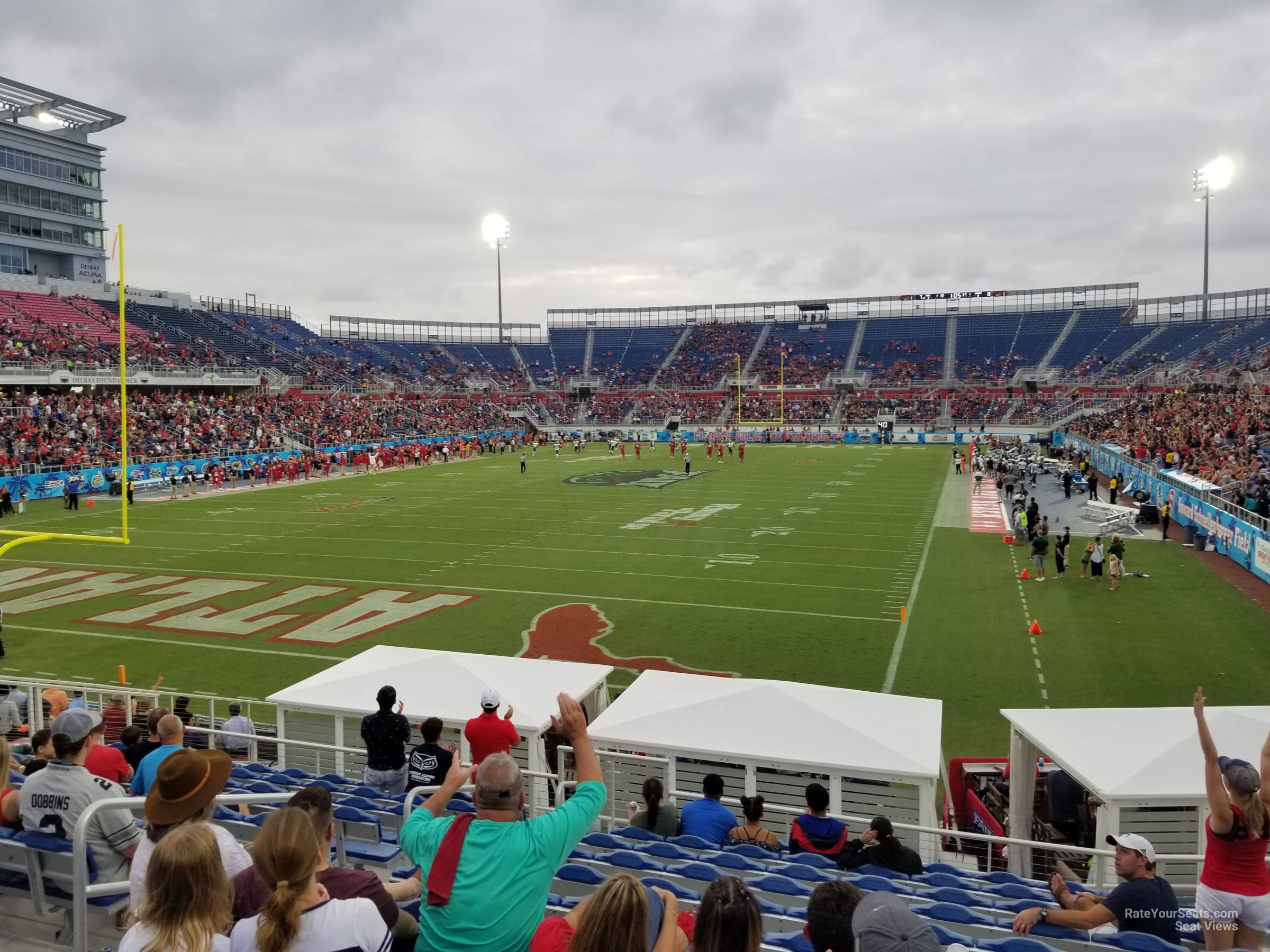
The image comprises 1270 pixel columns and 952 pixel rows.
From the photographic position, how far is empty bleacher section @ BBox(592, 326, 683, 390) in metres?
90.8

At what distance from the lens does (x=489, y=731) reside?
21.6 feet

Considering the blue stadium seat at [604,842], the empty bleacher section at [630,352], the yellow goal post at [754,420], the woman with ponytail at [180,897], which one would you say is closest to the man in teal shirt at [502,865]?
the woman with ponytail at [180,897]

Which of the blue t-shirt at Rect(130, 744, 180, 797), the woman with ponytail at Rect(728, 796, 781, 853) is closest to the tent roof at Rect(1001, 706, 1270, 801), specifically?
the woman with ponytail at Rect(728, 796, 781, 853)

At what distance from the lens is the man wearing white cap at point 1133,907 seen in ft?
14.7

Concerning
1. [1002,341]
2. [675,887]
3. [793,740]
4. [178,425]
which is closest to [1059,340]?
[1002,341]

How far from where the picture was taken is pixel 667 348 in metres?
96.2

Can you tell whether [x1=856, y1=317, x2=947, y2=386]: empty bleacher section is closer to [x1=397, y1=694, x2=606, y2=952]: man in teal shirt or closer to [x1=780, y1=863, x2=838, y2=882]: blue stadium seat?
[x1=780, y1=863, x2=838, y2=882]: blue stadium seat

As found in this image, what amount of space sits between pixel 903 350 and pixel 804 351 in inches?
383

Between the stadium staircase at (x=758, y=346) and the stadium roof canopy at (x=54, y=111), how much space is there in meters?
56.0

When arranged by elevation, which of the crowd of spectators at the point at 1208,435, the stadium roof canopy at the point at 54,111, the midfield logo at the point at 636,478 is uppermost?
the stadium roof canopy at the point at 54,111

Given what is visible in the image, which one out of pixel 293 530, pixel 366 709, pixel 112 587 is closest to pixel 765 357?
pixel 293 530

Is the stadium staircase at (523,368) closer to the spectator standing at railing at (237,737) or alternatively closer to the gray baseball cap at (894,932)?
the spectator standing at railing at (237,737)

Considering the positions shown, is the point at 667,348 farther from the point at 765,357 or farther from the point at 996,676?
the point at 996,676

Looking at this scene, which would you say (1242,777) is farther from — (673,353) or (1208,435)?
(673,353)
